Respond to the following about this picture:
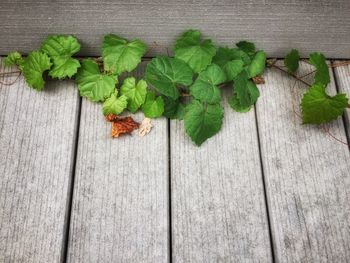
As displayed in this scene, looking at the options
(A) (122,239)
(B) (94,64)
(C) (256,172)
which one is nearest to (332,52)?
(C) (256,172)

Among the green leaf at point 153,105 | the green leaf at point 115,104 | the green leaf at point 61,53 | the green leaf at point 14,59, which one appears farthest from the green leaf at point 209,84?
the green leaf at point 14,59

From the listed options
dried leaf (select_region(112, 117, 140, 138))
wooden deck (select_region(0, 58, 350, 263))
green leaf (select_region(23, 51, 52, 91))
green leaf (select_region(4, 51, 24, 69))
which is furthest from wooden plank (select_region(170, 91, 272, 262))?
green leaf (select_region(4, 51, 24, 69))

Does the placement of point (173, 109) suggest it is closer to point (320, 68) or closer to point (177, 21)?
point (177, 21)

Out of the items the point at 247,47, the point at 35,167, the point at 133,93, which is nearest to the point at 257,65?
the point at 247,47

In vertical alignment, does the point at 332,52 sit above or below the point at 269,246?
above

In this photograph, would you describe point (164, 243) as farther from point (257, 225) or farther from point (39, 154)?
point (39, 154)

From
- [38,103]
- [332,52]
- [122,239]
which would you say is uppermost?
[332,52]
